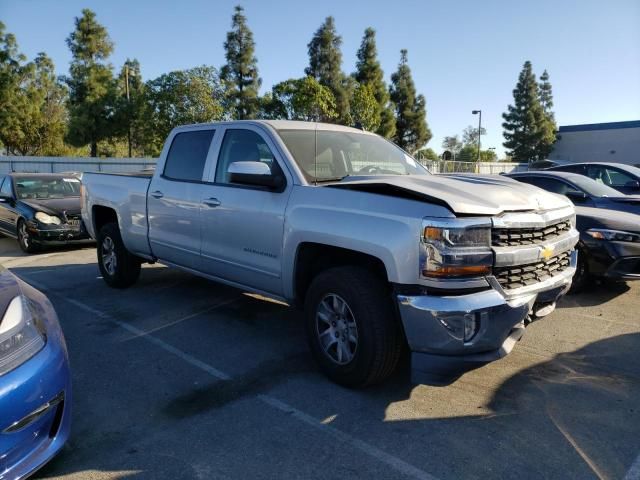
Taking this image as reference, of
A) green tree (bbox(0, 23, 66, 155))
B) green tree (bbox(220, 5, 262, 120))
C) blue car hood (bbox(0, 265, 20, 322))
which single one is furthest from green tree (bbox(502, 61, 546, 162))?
blue car hood (bbox(0, 265, 20, 322))

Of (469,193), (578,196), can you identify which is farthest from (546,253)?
(578,196)

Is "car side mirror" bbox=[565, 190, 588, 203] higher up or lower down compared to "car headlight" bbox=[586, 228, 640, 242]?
higher up

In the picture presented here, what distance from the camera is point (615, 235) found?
5.70 meters

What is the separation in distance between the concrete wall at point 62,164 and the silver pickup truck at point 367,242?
27.2 meters

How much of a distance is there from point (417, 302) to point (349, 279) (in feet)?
1.85

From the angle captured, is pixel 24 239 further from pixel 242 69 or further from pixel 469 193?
pixel 242 69

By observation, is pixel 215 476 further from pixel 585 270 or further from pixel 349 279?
pixel 585 270

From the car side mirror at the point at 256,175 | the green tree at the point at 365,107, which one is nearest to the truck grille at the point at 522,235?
the car side mirror at the point at 256,175

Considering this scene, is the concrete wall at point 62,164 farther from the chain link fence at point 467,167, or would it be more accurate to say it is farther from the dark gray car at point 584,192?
the dark gray car at point 584,192

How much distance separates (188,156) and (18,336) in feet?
9.90

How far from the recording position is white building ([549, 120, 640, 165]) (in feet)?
149

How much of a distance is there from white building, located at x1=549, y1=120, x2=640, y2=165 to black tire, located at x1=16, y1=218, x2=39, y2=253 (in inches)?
1714

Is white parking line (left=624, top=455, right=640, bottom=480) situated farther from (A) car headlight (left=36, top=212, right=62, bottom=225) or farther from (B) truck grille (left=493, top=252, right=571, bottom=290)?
(A) car headlight (left=36, top=212, right=62, bottom=225)

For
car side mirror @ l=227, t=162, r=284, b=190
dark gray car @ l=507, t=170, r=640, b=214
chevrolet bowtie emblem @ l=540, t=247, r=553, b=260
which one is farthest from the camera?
dark gray car @ l=507, t=170, r=640, b=214
